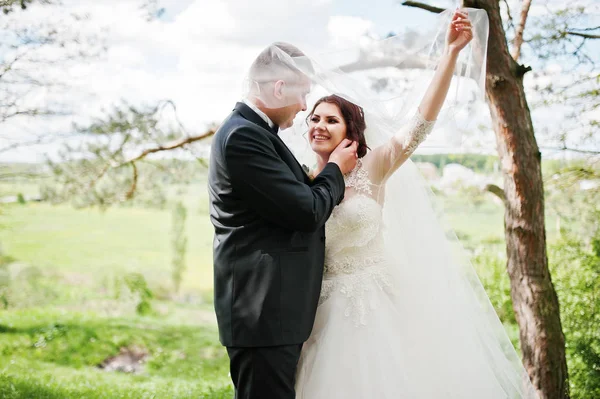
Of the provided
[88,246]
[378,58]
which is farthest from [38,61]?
[88,246]

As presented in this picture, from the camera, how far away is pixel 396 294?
239 cm

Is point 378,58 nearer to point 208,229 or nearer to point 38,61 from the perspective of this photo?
point 38,61

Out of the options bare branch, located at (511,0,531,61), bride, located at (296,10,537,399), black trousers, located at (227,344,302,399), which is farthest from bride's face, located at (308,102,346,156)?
bare branch, located at (511,0,531,61)

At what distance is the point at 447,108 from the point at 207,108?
5005mm

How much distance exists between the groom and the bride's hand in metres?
0.68

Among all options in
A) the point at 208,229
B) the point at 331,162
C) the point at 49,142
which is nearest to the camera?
the point at 331,162

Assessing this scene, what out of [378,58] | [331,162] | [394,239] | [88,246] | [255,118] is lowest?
[88,246]

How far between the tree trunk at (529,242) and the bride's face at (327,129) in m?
1.26

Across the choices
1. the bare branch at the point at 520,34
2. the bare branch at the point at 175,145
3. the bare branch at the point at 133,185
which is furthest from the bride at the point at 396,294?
the bare branch at the point at 133,185

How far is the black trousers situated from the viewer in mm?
1950

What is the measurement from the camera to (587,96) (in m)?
4.52

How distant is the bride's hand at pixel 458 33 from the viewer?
222 centimetres

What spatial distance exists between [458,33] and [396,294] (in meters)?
1.07

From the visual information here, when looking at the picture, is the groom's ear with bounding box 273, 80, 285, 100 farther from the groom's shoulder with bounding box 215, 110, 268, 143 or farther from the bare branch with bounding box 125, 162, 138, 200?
the bare branch with bounding box 125, 162, 138, 200
